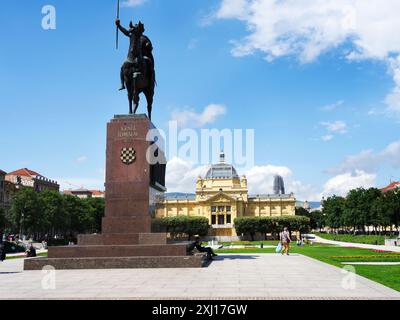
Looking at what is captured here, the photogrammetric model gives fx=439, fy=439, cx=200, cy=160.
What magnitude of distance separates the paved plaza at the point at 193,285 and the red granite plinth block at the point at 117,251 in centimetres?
119

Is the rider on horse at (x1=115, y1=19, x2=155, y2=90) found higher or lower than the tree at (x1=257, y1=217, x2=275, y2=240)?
higher

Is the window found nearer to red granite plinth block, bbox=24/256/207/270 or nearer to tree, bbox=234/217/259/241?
tree, bbox=234/217/259/241

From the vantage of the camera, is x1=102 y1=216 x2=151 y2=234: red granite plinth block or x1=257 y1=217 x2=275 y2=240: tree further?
x1=257 y1=217 x2=275 y2=240: tree

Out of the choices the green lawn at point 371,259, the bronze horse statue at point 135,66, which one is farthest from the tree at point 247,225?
the bronze horse statue at point 135,66

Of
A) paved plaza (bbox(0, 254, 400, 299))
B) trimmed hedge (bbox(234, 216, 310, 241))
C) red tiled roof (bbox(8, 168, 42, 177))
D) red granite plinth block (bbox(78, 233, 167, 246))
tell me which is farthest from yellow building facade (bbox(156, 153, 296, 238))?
paved plaza (bbox(0, 254, 400, 299))

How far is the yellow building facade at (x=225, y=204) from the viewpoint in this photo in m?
114

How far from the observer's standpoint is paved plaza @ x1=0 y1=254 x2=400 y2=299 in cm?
1017

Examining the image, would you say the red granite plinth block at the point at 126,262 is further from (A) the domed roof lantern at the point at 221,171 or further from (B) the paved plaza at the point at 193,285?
(A) the domed roof lantern at the point at 221,171

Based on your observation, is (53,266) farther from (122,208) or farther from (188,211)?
(188,211)

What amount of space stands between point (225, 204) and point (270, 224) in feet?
90.5

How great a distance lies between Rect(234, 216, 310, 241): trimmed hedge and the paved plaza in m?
74.0

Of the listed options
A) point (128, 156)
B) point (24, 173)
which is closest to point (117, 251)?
point (128, 156)
